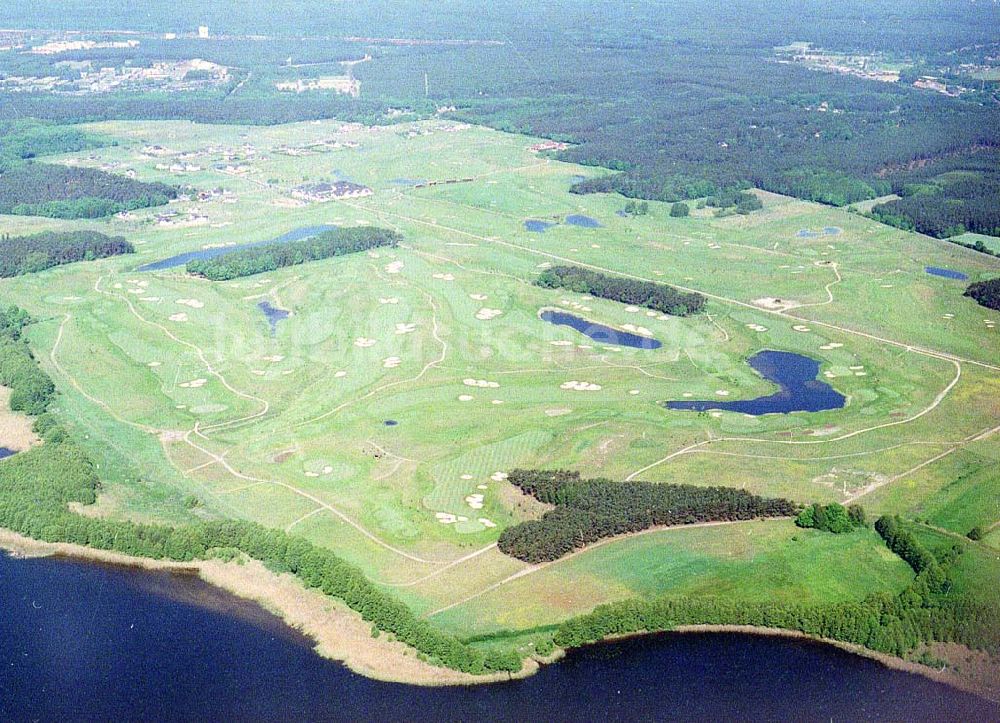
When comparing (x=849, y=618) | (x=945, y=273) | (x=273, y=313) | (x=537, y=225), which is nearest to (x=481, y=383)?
(x=273, y=313)

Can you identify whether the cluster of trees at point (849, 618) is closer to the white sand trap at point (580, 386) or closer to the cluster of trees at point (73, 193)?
the white sand trap at point (580, 386)

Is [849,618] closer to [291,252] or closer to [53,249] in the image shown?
[291,252]

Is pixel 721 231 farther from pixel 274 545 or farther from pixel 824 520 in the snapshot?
pixel 274 545

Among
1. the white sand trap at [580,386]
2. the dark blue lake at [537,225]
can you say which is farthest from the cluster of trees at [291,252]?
the white sand trap at [580,386]

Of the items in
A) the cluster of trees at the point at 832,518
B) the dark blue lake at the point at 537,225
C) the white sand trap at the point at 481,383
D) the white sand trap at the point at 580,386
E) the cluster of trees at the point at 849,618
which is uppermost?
the cluster of trees at the point at 832,518

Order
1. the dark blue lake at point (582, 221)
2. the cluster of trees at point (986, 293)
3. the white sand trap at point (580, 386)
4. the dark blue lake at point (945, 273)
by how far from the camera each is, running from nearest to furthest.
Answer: the white sand trap at point (580, 386)
the cluster of trees at point (986, 293)
the dark blue lake at point (945, 273)
the dark blue lake at point (582, 221)

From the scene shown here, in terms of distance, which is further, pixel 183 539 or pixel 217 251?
pixel 217 251

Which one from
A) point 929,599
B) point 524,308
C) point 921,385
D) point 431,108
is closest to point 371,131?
point 431,108
